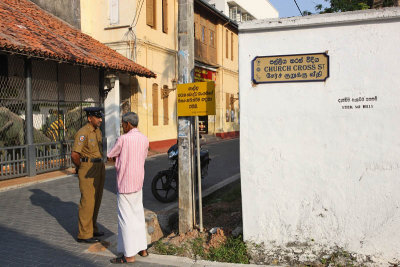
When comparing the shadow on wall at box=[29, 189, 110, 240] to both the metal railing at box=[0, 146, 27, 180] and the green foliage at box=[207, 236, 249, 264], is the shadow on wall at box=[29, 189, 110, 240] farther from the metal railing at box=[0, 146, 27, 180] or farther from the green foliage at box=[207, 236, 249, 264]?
the green foliage at box=[207, 236, 249, 264]

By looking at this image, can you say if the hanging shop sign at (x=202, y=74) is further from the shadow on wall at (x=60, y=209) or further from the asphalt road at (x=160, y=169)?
the shadow on wall at (x=60, y=209)

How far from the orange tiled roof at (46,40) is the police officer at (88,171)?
16.9ft

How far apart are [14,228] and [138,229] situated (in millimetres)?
2549

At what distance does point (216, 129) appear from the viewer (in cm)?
2597

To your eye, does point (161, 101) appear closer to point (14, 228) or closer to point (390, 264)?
point (14, 228)

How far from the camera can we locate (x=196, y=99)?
4.81 metres

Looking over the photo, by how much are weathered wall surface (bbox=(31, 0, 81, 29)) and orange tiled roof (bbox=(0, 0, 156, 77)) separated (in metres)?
0.38

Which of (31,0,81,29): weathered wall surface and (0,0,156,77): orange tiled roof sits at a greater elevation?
(31,0,81,29): weathered wall surface

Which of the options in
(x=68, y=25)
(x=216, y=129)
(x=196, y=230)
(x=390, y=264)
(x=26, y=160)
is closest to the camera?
(x=390, y=264)

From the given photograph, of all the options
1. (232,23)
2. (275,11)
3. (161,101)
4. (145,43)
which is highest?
(275,11)

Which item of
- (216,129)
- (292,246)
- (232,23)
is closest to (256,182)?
(292,246)

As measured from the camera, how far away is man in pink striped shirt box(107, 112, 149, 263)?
4.28m

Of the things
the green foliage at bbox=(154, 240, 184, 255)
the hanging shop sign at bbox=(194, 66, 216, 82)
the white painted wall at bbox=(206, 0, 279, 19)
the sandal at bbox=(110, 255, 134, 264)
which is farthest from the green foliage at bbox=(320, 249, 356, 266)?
the white painted wall at bbox=(206, 0, 279, 19)

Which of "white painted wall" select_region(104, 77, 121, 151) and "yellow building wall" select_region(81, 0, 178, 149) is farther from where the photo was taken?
"yellow building wall" select_region(81, 0, 178, 149)
